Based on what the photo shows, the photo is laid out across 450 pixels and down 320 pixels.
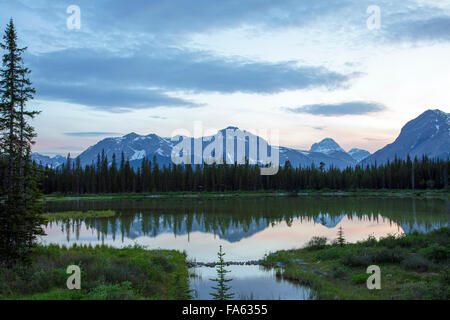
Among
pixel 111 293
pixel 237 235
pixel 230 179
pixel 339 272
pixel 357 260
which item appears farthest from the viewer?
pixel 230 179

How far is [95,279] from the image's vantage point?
1305 cm

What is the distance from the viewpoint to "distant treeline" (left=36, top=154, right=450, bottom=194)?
395 feet

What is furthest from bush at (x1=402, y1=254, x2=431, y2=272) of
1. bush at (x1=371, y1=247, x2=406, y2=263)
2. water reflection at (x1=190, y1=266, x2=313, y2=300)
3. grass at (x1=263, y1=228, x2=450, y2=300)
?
water reflection at (x1=190, y1=266, x2=313, y2=300)

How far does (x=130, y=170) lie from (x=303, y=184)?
66.1 m

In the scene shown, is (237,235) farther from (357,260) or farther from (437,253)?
(437,253)

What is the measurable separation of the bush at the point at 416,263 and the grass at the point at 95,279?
9.93 meters

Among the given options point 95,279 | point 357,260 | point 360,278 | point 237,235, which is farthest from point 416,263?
point 237,235

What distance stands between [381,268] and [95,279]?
41.1 feet

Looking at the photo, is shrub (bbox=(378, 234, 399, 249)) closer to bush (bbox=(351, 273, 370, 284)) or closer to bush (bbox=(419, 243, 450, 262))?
bush (bbox=(419, 243, 450, 262))

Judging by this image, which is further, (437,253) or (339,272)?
(437,253)

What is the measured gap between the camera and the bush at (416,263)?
15203mm

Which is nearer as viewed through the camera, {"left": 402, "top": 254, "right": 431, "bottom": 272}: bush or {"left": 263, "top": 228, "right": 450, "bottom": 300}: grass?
{"left": 263, "top": 228, "right": 450, "bottom": 300}: grass

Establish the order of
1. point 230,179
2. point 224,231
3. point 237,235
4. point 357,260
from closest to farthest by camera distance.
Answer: point 357,260 < point 237,235 < point 224,231 < point 230,179
